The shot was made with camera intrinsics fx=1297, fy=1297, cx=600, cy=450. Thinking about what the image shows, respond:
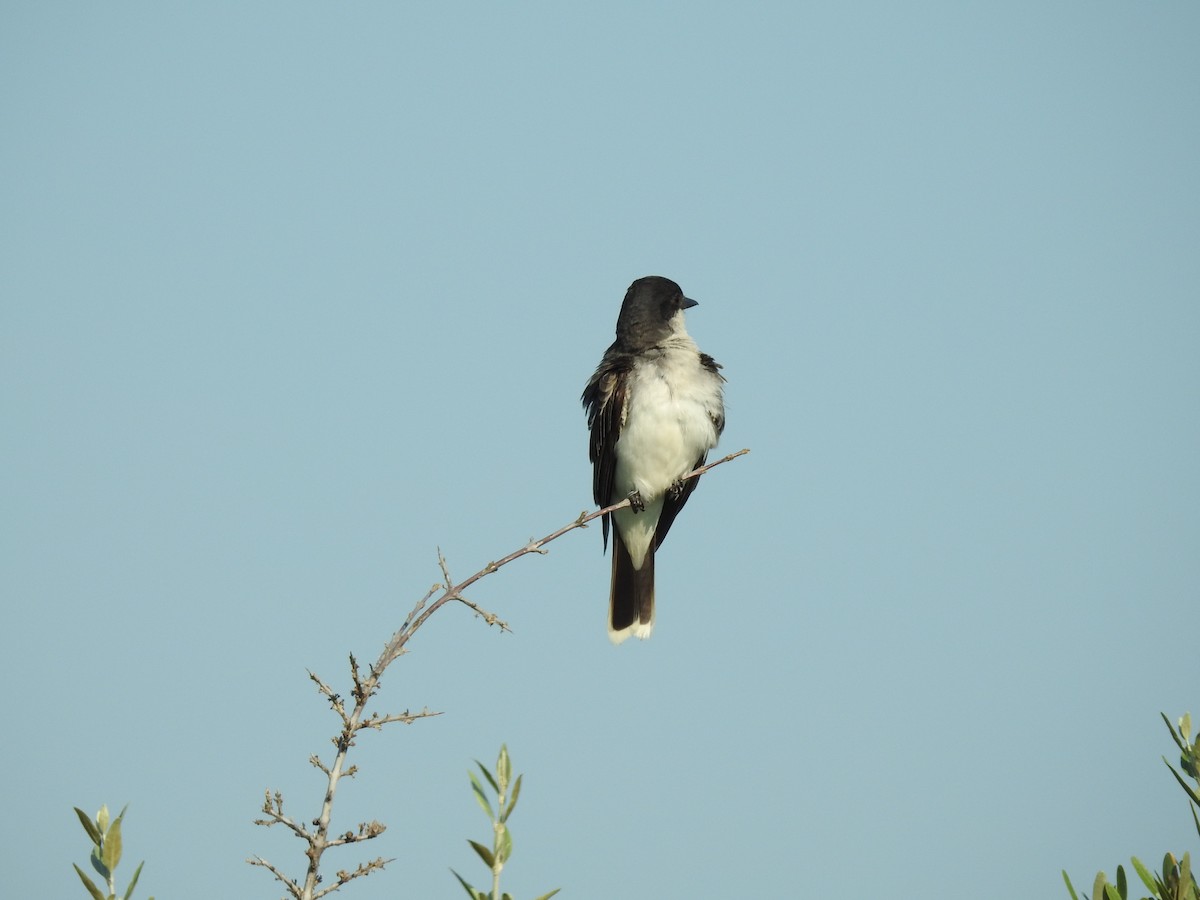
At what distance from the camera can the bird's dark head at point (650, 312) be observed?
8.80 m

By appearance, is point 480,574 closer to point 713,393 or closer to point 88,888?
point 88,888

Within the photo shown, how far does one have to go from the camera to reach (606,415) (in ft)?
27.7

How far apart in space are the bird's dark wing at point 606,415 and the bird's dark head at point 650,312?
0.21 m

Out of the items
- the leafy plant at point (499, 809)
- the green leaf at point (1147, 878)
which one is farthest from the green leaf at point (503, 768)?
the green leaf at point (1147, 878)

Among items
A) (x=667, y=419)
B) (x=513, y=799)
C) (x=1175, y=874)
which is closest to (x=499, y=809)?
(x=513, y=799)

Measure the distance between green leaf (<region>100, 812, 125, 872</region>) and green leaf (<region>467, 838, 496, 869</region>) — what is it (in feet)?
1.61

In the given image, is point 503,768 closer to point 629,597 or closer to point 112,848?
point 112,848

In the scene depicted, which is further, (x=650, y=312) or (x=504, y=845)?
(x=650, y=312)

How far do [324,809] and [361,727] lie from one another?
0.25 meters

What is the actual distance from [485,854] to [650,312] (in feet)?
23.8

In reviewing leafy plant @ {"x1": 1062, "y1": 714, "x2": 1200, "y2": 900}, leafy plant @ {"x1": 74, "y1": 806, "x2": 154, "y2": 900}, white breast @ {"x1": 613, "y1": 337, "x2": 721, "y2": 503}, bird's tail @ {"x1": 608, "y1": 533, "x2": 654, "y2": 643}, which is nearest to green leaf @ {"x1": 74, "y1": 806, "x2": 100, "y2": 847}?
leafy plant @ {"x1": 74, "y1": 806, "x2": 154, "y2": 900}

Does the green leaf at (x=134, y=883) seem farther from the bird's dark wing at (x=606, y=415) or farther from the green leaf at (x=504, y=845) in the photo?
the bird's dark wing at (x=606, y=415)

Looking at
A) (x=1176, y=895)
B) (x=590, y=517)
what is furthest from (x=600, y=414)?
(x=1176, y=895)

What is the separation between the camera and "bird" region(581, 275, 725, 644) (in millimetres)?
8273
